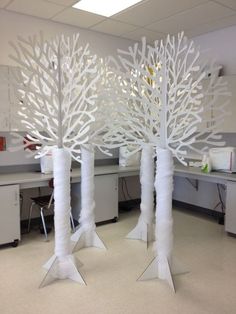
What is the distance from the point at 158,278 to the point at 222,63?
3501 millimetres

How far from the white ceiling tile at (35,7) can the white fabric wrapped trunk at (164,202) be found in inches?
97.6

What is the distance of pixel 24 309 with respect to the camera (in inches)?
95.2

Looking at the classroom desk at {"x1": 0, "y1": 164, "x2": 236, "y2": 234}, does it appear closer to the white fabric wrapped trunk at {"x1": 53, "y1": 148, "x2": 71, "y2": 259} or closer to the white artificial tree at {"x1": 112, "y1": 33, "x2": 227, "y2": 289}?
the white fabric wrapped trunk at {"x1": 53, "y1": 148, "x2": 71, "y2": 259}

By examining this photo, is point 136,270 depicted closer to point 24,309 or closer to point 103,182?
point 24,309

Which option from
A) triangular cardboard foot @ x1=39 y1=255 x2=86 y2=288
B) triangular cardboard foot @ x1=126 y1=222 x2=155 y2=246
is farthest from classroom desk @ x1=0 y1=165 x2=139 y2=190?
triangular cardboard foot @ x1=39 y1=255 x2=86 y2=288

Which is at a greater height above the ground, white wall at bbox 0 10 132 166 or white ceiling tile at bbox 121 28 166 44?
white ceiling tile at bbox 121 28 166 44

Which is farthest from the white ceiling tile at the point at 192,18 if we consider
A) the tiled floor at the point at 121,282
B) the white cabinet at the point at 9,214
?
the white cabinet at the point at 9,214

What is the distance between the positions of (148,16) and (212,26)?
1.15 meters

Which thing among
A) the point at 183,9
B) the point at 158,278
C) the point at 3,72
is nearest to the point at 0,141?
the point at 3,72

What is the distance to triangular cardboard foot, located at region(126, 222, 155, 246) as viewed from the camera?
388cm

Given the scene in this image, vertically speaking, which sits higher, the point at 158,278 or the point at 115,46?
the point at 115,46

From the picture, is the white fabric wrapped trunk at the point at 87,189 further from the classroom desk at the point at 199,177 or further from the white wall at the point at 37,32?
the white wall at the point at 37,32

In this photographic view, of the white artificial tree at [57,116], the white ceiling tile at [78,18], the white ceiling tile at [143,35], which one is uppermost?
the white ceiling tile at [143,35]

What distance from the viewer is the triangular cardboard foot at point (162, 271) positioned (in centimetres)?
279
